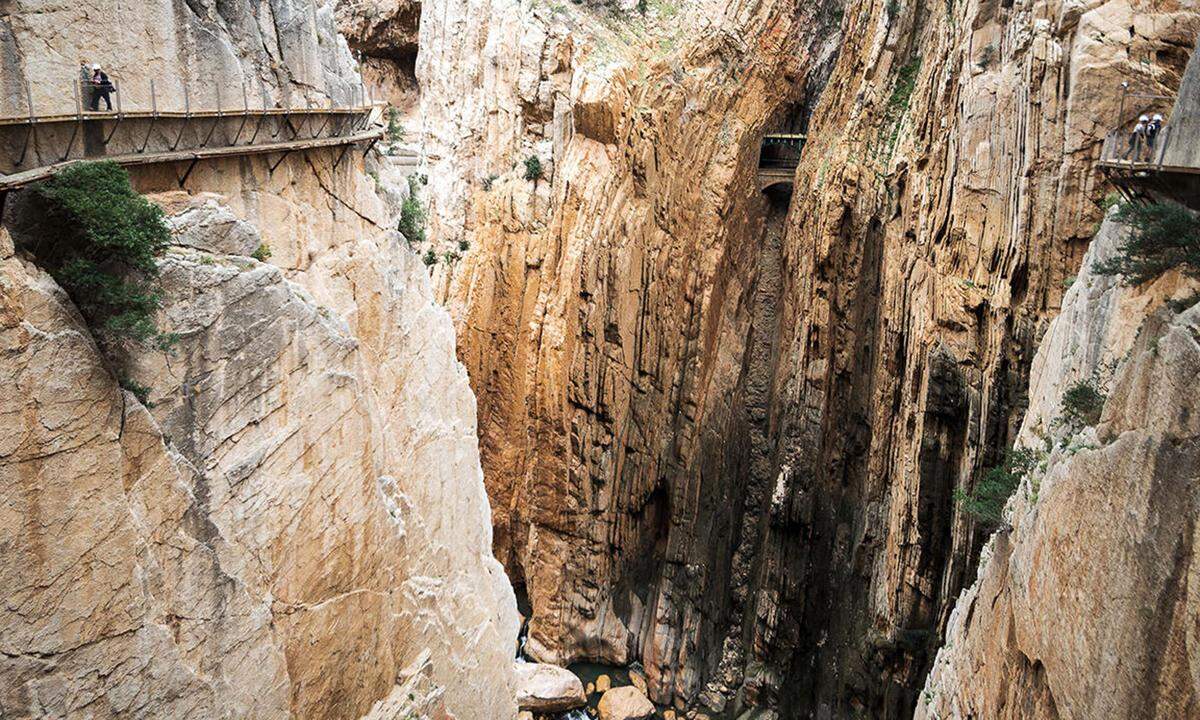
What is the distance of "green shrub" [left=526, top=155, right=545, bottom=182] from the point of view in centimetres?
3027

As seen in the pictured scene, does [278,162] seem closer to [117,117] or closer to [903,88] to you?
[117,117]

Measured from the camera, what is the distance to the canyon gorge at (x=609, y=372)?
30.3 ft

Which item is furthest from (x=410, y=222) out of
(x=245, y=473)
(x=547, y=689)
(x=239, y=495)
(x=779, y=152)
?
(x=779, y=152)

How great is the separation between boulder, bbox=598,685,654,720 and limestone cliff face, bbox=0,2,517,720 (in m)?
12.3

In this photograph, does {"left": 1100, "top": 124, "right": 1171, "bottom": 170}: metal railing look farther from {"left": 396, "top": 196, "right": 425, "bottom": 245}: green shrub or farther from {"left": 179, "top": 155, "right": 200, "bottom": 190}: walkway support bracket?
{"left": 179, "top": 155, "right": 200, "bottom": 190}: walkway support bracket

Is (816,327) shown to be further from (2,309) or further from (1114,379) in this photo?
(2,309)

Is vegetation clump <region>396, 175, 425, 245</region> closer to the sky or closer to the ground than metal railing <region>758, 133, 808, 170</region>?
closer to the ground

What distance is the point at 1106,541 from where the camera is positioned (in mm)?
9250

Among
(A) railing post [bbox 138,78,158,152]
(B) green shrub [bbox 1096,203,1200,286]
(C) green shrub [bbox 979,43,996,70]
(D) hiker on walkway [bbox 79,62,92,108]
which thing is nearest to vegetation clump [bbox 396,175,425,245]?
(A) railing post [bbox 138,78,158,152]

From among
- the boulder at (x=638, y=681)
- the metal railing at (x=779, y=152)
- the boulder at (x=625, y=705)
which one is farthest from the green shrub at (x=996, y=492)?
the metal railing at (x=779, y=152)

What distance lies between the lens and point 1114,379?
33.1ft

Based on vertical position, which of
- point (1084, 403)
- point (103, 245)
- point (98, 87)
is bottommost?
point (1084, 403)

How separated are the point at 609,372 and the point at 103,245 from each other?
22.1m

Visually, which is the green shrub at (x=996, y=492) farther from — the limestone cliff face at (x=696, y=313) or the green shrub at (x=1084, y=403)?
the limestone cliff face at (x=696, y=313)
